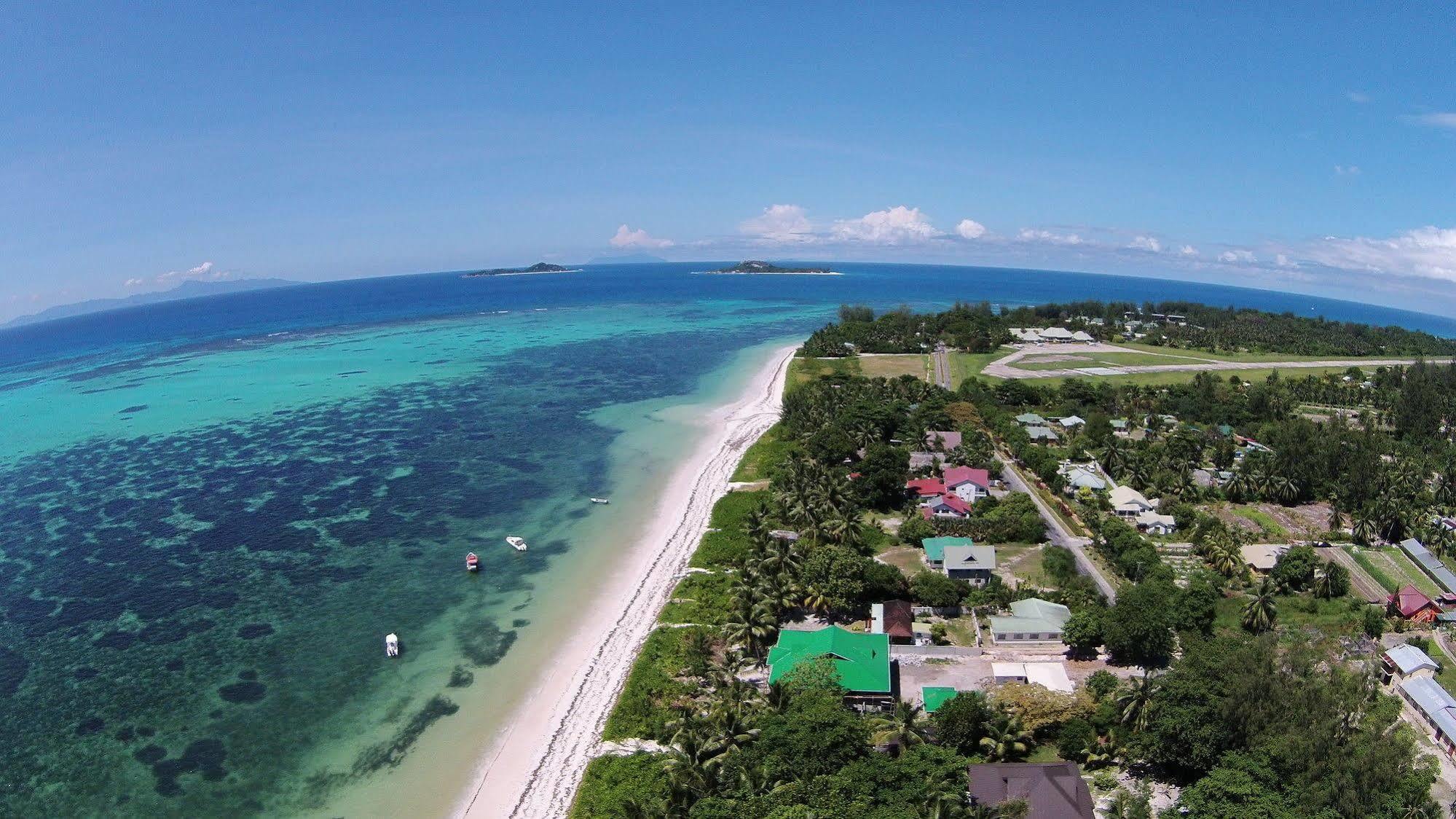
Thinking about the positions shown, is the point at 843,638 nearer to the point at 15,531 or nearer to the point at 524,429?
the point at 524,429

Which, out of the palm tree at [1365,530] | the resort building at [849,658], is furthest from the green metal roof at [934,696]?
the palm tree at [1365,530]

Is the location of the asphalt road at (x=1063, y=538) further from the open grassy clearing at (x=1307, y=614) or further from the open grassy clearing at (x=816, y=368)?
the open grassy clearing at (x=816, y=368)

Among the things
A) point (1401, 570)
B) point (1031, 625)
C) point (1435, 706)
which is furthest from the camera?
point (1401, 570)

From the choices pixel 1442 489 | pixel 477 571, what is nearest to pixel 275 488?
pixel 477 571

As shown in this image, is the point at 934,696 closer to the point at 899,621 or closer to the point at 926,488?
the point at 899,621

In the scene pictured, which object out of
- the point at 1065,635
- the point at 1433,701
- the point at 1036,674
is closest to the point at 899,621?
the point at 1036,674

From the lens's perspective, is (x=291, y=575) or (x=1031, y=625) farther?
(x=291, y=575)
